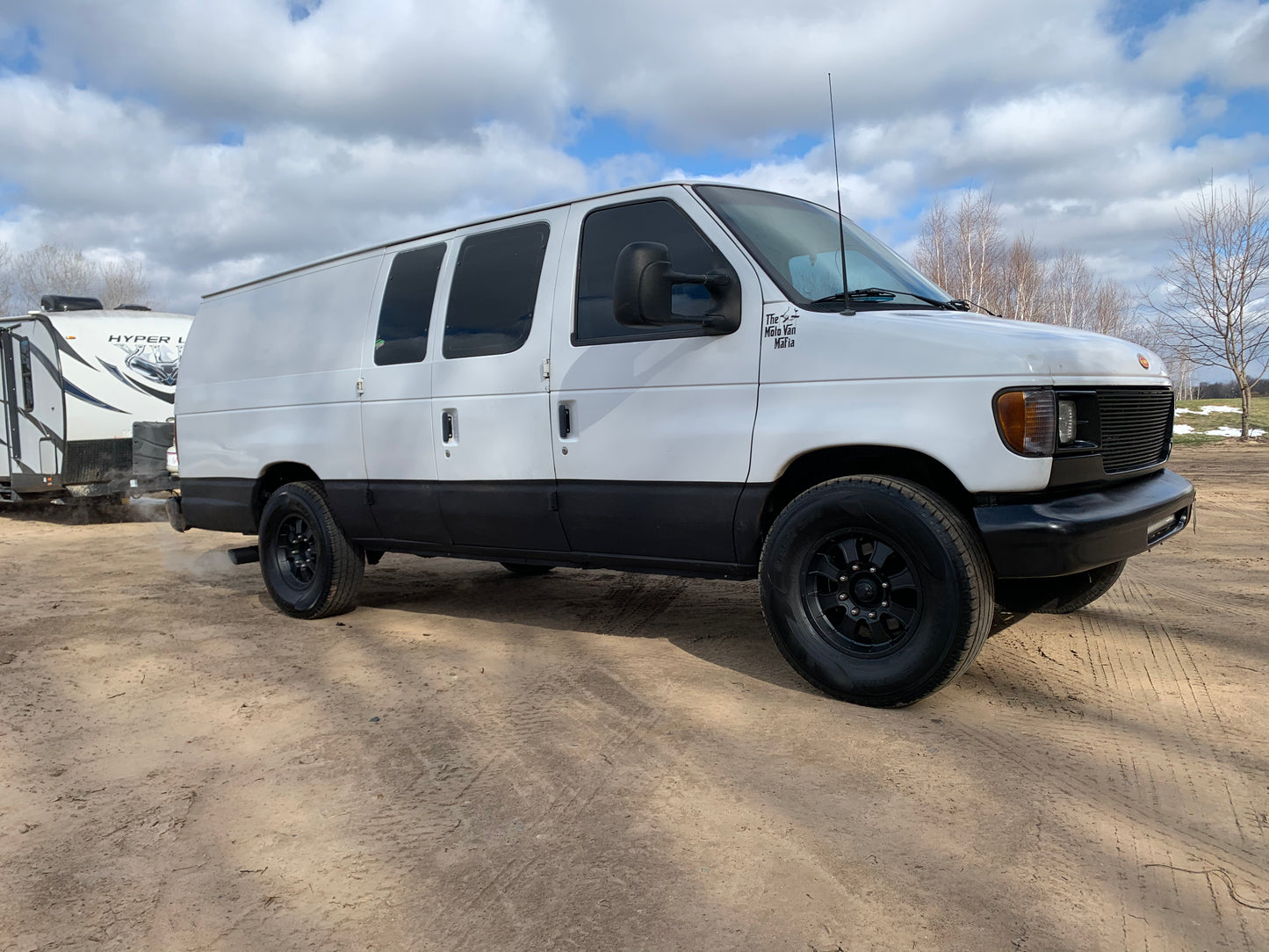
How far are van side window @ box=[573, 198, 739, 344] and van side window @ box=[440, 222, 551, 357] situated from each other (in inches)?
12.4

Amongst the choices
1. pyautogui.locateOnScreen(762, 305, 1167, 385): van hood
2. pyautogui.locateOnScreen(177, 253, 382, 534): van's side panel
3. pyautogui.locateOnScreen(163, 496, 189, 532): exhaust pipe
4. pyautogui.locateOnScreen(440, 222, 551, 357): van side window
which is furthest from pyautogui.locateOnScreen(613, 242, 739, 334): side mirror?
pyautogui.locateOnScreen(163, 496, 189, 532): exhaust pipe

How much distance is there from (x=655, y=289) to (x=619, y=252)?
68 cm

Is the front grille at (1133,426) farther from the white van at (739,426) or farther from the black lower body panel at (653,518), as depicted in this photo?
the black lower body panel at (653,518)

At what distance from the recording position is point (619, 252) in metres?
4.56

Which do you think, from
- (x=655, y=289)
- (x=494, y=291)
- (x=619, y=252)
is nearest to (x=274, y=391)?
(x=494, y=291)

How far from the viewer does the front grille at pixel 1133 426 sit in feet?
12.3

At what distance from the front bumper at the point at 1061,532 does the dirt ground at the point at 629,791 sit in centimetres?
66

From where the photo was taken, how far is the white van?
358 centimetres

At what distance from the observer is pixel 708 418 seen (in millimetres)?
4207

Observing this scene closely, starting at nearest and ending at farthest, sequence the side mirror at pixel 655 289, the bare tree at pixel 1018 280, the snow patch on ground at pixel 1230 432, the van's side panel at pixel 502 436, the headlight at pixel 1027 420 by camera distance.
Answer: the headlight at pixel 1027 420 < the side mirror at pixel 655 289 < the van's side panel at pixel 502 436 < the snow patch on ground at pixel 1230 432 < the bare tree at pixel 1018 280

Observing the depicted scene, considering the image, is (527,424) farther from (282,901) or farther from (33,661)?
(33,661)

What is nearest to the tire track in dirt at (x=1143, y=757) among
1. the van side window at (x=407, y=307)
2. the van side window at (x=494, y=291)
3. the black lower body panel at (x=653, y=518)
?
the black lower body panel at (x=653, y=518)

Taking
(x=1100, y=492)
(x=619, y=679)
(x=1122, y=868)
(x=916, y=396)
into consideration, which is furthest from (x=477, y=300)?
(x=1122, y=868)

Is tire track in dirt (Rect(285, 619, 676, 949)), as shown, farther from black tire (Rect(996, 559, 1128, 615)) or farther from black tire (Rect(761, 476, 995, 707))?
black tire (Rect(996, 559, 1128, 615))
